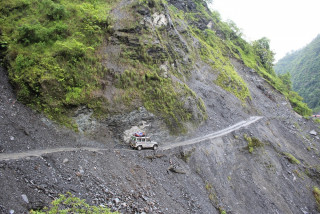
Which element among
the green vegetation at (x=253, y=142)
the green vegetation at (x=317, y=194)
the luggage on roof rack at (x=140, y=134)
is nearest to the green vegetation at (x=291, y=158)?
the green vegetation at (x=317, y=194)

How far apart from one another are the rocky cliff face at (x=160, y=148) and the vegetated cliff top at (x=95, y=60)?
0.16 m

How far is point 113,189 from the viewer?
12.1 metres

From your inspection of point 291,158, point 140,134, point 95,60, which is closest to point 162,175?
point 140,134

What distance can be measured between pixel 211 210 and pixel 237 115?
18.4 m

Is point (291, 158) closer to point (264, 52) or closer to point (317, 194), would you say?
point (317, 194)

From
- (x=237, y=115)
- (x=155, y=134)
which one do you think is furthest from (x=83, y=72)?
(x=237, y=115)

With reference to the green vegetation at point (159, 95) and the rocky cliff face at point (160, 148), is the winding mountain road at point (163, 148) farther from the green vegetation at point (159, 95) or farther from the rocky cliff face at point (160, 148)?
the green vegetation at point (159, 95)

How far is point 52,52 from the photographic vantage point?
16.2 metres

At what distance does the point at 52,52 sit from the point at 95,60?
3454 millimetres

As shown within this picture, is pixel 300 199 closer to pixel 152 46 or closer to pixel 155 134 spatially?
pixel 155 134

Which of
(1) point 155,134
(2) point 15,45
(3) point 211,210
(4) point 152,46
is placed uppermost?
(4) point 152,46

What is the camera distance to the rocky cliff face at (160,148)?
11.4 m

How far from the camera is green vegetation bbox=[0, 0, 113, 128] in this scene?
1486cm

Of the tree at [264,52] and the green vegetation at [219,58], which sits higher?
the tree at [264,52]
